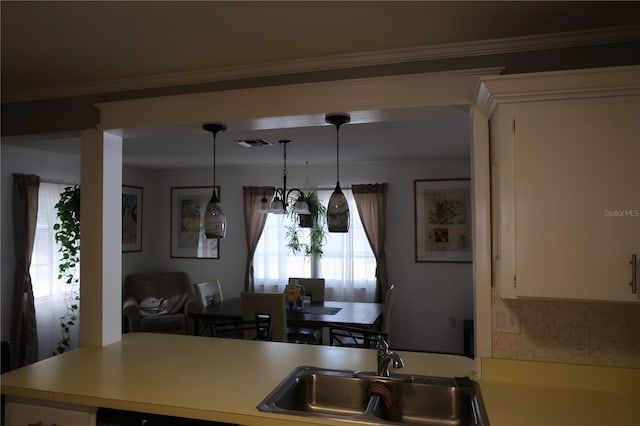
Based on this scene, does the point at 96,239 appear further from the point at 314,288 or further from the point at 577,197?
the point at 314,288

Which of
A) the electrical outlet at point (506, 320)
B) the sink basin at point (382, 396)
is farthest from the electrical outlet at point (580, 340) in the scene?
the sink basin at point (382, 396)

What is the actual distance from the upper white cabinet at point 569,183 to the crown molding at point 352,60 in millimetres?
330

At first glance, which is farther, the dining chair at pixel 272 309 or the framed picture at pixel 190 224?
the framed picture at pixel 190 224

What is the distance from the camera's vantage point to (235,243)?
5.95m

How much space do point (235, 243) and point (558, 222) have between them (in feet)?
16.0

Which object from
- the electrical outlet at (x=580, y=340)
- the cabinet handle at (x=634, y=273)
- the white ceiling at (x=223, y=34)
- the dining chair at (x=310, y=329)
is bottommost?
the dining chair at (x=310, y=329)

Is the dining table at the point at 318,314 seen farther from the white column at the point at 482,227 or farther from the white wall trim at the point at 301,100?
the white wall trim at the point at 301,100

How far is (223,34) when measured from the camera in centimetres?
174

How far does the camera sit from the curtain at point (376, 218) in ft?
17.4

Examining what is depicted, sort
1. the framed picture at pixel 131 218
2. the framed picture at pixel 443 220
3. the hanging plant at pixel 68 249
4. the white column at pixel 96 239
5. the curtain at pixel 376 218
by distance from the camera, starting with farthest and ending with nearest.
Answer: the framed picture at pixel 131 218
the curtain at pixel 376 218
the framed picture at pixel 443 220
the hanging plant at pixel 68 249
the white column at pixel 96 239

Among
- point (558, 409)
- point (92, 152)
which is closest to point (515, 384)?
point (558, 409)

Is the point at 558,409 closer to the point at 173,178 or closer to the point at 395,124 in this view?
the point at 395,124

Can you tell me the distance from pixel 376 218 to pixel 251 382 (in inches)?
146

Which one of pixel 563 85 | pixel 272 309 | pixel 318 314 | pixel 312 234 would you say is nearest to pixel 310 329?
pixel 318 314
